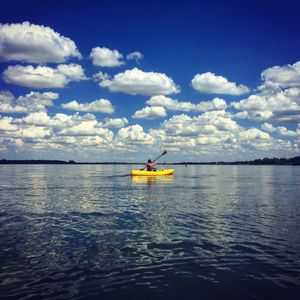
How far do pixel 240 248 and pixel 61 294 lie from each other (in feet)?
27.6

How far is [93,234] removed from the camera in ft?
62.9

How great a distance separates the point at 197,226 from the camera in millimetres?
21406

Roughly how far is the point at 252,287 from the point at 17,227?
14.1 m

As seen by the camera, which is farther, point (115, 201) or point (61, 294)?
point (115, 201)

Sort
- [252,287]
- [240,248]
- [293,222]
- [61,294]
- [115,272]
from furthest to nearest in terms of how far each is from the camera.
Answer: [293,222]
[240,248]
[115,272]
[252,287]
[61,294]

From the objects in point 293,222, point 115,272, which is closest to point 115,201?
point 293,222

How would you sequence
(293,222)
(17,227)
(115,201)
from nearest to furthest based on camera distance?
(17,227)
(293,222)
(115,201)

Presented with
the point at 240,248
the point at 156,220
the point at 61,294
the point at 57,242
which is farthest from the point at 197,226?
the point at 61,294

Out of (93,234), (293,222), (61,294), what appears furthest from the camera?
(293,222)

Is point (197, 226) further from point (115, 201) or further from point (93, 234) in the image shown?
point (115, 201)

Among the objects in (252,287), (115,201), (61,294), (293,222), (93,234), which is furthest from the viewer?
(115,201)

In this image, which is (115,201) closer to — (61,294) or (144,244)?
(144,244)

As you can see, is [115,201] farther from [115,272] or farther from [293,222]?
[115,272]

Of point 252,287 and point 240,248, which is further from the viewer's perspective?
point 240,248
